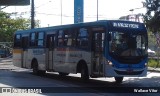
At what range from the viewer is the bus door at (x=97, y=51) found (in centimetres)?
1759

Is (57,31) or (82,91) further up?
(57,31)

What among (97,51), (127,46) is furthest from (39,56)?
(127,46)

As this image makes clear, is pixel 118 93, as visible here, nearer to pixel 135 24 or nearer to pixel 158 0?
pixel 135 24

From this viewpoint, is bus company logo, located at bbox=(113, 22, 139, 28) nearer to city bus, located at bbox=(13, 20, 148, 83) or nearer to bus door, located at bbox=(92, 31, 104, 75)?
city bus, located at bbox=(13, 20, 148, 83)

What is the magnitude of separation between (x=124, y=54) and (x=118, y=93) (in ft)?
10.2

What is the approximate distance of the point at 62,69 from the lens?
2111 centimetres

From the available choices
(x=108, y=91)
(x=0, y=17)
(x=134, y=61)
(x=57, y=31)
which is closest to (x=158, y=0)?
(x=57, y=31)

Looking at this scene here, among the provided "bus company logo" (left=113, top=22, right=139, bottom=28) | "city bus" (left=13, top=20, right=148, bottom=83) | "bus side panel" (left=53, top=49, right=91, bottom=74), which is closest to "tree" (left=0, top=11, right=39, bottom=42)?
"city bus" (left=13, top=20, right=148, bottom=83)

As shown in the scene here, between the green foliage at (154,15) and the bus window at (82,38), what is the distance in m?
9.05

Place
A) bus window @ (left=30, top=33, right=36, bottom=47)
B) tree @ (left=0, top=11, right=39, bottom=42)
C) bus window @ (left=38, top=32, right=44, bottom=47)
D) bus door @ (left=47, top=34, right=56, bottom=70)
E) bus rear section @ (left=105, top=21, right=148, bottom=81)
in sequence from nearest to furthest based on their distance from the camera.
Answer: bus rear section @ (left=105, top=21, right=148, bottom=81)
bus door @ (left=47, top=34, right=56, bottom=70)
bus window @ (left=38, top=32, right=44, bottom=47)
bus window @ (left=30, top=33, right=36, bottom=47)
tree @ (left=0, top=11, right=39, bottom=42)

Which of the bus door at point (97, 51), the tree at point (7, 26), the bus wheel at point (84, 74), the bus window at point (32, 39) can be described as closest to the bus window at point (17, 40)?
the bus window at point (32, 39)

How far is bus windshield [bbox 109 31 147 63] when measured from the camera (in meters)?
17.3

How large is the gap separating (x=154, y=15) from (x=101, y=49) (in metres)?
10.6

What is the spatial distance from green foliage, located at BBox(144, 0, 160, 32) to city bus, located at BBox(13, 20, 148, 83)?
8.02 meters
